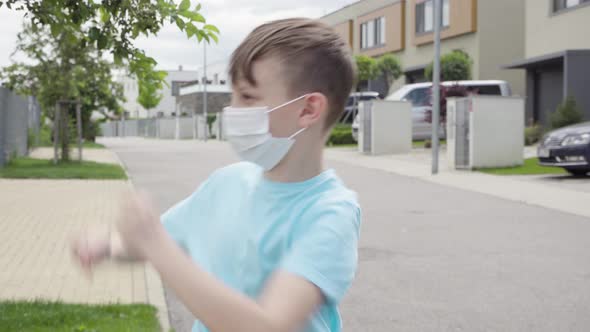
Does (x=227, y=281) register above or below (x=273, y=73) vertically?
below

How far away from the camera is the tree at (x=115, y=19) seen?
4.42 metres

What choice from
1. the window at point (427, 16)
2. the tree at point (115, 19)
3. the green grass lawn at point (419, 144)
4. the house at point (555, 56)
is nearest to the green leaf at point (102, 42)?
the tree at point (115, 19)

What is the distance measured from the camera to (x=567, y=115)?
24.8 metres

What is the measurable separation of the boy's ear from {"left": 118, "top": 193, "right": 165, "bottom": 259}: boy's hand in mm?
475

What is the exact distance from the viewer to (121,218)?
1321 mm

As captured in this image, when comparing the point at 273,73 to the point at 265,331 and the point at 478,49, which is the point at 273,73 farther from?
the point at 478,49

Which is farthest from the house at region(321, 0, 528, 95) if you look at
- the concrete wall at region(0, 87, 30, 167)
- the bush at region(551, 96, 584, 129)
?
the concrete wall at region(0, 87, 30, 167)

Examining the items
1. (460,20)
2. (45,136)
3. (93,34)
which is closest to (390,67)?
(460,20)

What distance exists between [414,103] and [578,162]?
568 inches

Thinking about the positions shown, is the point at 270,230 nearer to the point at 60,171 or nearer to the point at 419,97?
the point at 60,171

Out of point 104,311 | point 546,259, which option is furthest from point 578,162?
point 104,311

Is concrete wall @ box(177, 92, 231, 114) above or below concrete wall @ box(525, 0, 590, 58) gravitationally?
below

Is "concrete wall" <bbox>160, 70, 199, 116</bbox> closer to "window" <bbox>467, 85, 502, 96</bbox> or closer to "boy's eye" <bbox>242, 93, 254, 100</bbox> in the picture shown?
"window" <bbox>467, 85, 502, 96</bbox>

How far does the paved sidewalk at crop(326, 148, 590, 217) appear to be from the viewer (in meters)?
12.0
